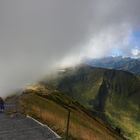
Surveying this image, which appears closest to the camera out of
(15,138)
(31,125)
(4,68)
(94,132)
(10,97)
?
(15,138)

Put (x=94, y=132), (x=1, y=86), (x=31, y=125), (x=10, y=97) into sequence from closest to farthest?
1. (x=31, y=125)
2. (x=94, y=132)
3. (x=10, y=97)
4. (x=1, y=86)

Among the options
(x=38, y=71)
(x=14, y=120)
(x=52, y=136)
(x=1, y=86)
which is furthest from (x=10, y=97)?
(x=38, y=71)

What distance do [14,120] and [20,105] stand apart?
1041 cm

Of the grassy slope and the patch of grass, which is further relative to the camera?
the grassy slope

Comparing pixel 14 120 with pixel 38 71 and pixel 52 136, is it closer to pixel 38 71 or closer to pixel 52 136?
pixel 52 136

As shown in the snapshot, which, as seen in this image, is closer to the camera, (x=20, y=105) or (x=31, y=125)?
(x=31, y=125)

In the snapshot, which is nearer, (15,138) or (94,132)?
(15,138)

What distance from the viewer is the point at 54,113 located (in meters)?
75.0

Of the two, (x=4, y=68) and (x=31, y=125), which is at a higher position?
(x=4, y=68)

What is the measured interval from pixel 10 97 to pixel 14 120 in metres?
24.6

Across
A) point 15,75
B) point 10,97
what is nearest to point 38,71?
point 15,75

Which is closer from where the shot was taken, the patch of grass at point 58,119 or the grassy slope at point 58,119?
the patch of grass at point 58,119

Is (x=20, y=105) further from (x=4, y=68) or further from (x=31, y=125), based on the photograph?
(x=4, y=68)

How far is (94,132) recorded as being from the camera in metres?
→ 71.2
